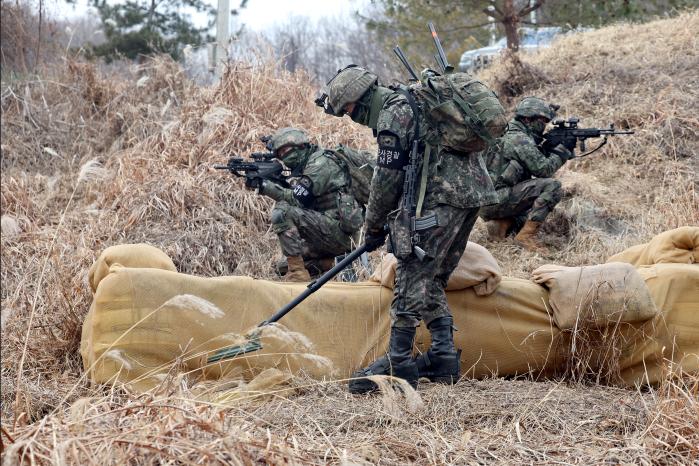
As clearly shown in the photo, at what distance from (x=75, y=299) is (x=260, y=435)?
2.52 metres

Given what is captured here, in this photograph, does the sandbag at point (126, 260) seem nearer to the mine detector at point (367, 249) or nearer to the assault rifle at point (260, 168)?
the mine detector at point (367, 249)

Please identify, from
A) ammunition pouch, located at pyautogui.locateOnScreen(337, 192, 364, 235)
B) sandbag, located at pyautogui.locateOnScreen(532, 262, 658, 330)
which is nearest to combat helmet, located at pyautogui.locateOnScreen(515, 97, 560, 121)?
ammunition pouch, located at pyautogui.locateOnScreen(337, 192, 364, 235)

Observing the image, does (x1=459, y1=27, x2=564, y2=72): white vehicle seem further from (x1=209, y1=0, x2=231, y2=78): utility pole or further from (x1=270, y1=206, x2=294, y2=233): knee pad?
(x1=270, y1=206, x2=294, y2=233): knee pad

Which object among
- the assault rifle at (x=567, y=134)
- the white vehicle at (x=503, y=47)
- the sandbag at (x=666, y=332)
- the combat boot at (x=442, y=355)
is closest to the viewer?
the combat boot at (x=442, y=355)

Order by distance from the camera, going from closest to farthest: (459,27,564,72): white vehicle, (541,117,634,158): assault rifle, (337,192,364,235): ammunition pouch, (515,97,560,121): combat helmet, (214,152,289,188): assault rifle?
(337,192,364,235): ammunition pouch → (214,152,289,188): assault rifle → (541,117,634,158): assault rifle → (515,97,560,121): combat helmet → (459,27,564,72): white vehicle

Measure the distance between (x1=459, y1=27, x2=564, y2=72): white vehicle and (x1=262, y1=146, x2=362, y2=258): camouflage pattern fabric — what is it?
20.5 ft

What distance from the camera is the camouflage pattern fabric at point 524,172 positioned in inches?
315

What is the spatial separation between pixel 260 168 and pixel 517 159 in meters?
2.37

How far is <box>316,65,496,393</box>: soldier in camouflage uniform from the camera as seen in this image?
14.8 ft

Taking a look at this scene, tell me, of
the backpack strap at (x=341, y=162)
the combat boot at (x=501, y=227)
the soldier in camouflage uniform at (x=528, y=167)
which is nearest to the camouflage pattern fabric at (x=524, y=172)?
the soldier in camouflage uniform at (x=528, y=167)

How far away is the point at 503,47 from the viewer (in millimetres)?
13578

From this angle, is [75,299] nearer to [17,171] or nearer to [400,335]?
[400,335]

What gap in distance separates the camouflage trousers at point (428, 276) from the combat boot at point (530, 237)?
363 cm

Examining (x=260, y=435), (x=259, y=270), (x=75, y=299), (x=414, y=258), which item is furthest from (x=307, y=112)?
(x=260, y=435)
